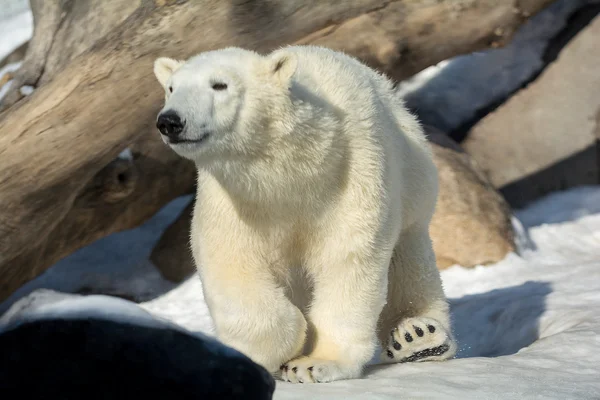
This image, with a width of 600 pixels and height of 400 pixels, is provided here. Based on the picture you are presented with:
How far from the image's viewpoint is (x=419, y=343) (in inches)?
161

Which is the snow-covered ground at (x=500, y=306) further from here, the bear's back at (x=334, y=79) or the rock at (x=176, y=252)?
the bear's back at (x=334, y=79)

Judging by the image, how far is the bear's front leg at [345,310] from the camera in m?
3.62

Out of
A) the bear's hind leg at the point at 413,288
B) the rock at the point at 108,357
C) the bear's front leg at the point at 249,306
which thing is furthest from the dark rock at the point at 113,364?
the bear's hind leg at the point at 413,288

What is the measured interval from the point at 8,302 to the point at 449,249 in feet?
12.2

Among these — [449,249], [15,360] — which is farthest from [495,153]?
[15,360]

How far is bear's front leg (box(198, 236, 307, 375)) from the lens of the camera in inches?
140

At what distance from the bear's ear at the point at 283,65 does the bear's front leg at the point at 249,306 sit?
75 cm

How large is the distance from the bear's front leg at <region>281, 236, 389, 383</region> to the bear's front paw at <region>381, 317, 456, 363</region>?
386 mm

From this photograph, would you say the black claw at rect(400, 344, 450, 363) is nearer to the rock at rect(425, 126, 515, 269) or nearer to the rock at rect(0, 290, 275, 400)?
the rock at rect(0, 290, 275, 400)

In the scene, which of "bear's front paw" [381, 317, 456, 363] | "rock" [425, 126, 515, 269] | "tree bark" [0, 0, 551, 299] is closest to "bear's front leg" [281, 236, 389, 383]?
"bear's front paw" [381, 317, 456, 363]

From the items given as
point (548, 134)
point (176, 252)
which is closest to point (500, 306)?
point (176, 252)

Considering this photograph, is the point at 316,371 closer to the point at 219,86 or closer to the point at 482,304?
the point at 219,86

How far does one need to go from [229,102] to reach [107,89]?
2.12 meters

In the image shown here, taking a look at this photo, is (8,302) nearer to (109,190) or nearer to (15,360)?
(109,190)
